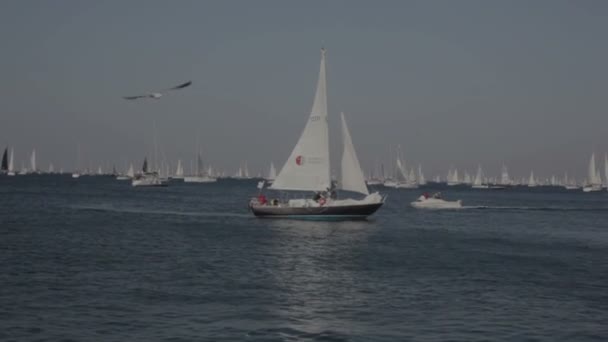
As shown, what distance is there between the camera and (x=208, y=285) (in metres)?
31.5

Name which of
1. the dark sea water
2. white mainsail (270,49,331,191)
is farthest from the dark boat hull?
the dark sea water

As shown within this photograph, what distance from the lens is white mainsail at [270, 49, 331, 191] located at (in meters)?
67.5

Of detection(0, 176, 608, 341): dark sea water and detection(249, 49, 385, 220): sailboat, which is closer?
detection(0, 176, 608, 341): dark sea water

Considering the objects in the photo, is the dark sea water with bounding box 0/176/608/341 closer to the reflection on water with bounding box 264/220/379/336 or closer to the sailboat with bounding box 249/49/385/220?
the reflection on water with bounding box 264/220/379/336

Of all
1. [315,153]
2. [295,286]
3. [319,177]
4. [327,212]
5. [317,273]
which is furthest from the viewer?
[315,153]

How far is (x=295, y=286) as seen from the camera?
3203cm

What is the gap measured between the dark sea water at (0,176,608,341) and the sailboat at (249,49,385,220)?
19.8 ft

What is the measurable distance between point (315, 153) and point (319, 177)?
2264 millimetres

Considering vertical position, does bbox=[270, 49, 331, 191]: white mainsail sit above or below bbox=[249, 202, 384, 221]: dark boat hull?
above

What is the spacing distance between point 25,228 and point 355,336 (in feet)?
147

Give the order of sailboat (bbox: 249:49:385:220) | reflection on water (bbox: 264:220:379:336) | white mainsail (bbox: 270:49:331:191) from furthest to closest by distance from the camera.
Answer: white mainsail (bbox: 270:49:331:191) < sailboat (bbox: 249:49:385:220) < reflection on water (bbox: 264:220:379:336)

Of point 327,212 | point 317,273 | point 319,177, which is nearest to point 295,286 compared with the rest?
point 317,273

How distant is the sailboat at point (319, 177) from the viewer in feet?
221

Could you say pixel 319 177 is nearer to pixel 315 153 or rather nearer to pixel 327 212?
pixel 315 153
